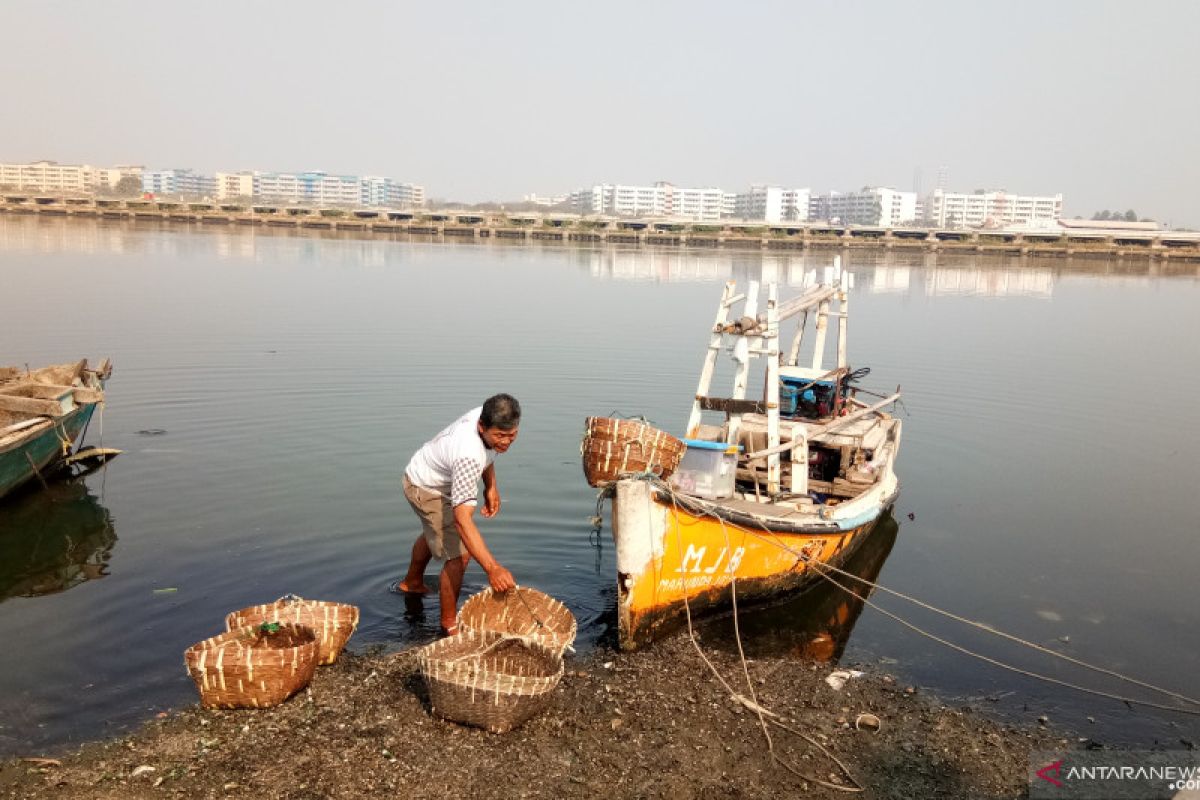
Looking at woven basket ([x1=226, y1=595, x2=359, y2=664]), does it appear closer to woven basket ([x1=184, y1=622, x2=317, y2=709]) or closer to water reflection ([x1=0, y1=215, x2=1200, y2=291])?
woven basket ([x1=184, y1=622, x2=317, y2=709])

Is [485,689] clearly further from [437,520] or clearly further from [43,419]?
[43,419]

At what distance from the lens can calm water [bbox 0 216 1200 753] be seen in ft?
26.4

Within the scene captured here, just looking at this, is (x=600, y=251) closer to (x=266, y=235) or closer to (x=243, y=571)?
(x=266, y=235)

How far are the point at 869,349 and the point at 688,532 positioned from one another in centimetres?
1985

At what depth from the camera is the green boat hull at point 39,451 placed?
1066 centimetres

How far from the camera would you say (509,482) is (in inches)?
492

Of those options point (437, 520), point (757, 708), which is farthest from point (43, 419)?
point (757, 708)

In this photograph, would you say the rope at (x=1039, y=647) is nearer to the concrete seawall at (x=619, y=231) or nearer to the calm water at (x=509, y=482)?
the calm water at (x=509, y=482)

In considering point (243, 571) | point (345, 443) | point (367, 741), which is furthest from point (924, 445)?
point (367, 741)

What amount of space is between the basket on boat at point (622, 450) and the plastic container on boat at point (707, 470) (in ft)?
2.10

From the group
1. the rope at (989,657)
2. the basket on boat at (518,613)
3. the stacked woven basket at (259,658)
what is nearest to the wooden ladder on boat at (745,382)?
the rope at (989,657)

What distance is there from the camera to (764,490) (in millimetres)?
10031

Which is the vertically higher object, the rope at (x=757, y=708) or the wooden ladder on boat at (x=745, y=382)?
the wooden ladder on boat at (x=745, y=382)

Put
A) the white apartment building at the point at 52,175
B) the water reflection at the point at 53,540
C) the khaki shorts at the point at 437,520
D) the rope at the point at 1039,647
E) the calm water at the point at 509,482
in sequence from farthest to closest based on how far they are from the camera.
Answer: the white apartment building at the point at 52,175, the water reflection at the point at 53,540, the calm water at the point at 509,482, the rope at the point at 1039,647, the khaki shorts at the point at 437,520
